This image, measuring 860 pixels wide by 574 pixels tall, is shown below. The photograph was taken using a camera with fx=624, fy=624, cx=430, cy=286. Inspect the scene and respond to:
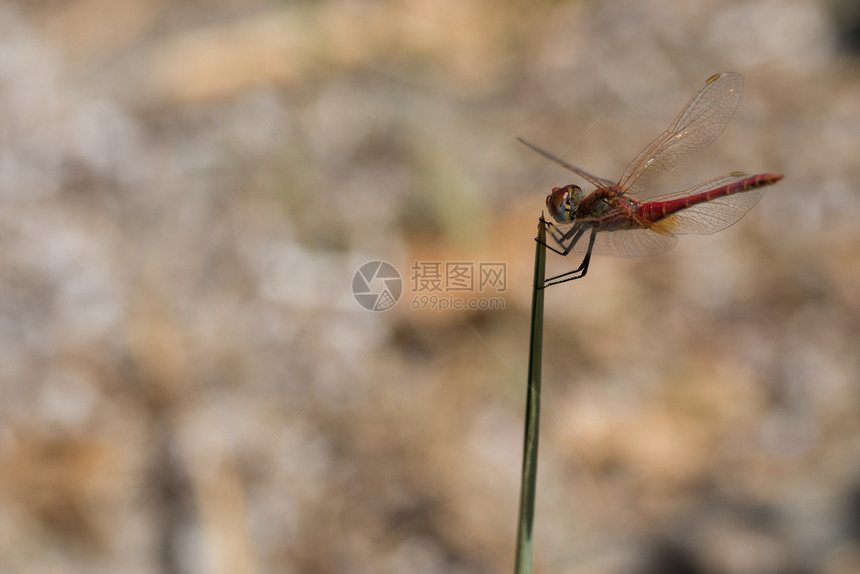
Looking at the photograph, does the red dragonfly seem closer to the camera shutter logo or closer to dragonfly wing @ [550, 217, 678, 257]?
dragonfly wing @ [550, 217, 678, 257]

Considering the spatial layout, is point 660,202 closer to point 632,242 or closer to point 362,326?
point 632,242

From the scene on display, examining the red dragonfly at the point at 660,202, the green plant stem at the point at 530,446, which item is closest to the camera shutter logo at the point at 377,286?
the red dragonfly at the point at 660,202

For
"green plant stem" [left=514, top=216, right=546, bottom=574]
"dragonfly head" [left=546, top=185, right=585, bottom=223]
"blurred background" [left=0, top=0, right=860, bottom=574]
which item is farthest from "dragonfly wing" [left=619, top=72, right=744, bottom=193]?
"blurred background" [left=0, top=0, right=860, bottom=574]

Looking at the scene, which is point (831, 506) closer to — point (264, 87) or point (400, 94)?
point (400, 94)

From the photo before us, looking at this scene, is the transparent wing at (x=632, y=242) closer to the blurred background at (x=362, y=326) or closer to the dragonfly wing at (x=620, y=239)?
the dragonfly wing at (x=620, y=239)

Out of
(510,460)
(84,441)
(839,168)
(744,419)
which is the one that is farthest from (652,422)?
(84,441)

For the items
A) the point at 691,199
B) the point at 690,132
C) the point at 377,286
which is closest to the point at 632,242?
the point at 691,199
